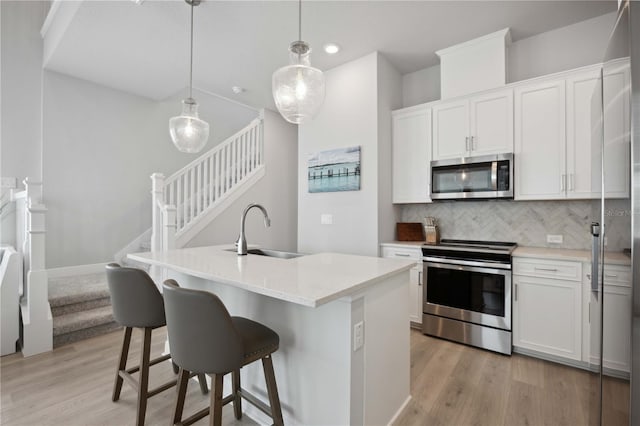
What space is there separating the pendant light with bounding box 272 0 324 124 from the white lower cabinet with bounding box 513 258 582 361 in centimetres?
234

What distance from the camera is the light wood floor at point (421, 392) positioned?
194 cm

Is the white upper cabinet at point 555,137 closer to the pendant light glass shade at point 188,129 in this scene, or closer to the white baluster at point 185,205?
the pendant light glass shade at point 188,129

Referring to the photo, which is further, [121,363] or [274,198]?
[274,198]

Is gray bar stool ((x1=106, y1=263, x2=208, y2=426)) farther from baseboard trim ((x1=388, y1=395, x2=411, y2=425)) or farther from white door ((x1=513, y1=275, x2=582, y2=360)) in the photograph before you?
→ white door ((x1=513, y1=275, x2=582, y2=360))

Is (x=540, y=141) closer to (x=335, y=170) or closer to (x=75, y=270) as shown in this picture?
(x=335, y=170)

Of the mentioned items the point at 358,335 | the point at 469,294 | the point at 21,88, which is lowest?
the point at 469,294

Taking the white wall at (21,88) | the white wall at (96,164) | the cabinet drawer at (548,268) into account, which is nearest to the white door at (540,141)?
the cabinet drawer at (548,268)

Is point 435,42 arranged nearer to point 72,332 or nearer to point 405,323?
point 405,323

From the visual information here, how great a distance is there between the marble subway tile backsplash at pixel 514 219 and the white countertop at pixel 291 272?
6.79ft

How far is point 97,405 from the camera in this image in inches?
→ 81.4

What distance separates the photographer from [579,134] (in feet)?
8.94

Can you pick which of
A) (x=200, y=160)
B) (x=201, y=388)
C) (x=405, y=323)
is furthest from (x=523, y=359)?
(x=200, y=160)

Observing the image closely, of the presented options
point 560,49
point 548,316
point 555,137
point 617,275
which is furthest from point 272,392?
point 560,49

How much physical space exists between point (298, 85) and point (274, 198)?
10.5 feet
